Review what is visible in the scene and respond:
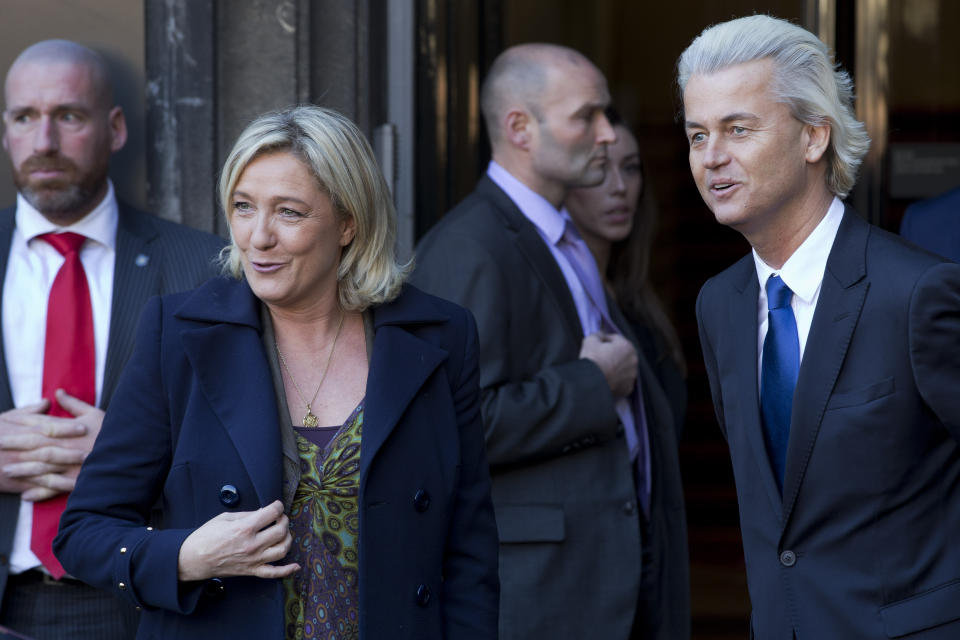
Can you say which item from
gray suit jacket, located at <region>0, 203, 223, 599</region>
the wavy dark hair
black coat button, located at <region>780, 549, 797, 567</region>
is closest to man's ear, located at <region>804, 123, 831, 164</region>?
black coat button, located at <region>780, 549, 797, 567</region>

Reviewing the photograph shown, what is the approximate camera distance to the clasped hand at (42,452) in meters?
3.41

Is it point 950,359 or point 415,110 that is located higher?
point 415,110

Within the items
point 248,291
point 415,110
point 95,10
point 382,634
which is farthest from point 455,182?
point 382,634

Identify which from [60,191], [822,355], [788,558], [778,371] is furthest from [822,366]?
[60,191]

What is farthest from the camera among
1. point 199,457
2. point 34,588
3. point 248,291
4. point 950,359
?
point 34,588

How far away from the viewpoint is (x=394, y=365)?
9.50 ft

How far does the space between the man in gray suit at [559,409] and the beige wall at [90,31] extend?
1.01 meters

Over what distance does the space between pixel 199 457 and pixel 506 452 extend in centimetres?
128

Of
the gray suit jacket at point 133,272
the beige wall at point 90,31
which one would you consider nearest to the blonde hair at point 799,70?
the gray suit jacket at point 133,272

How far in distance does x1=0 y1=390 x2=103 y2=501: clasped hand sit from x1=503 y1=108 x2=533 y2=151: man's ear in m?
1.68

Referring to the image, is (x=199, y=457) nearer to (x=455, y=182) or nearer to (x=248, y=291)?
(x=248, y=291)

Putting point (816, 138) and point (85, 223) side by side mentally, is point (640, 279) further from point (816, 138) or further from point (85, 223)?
point (816, 138)

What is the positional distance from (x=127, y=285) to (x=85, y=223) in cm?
23

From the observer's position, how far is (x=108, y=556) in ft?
Answer: 8.75
